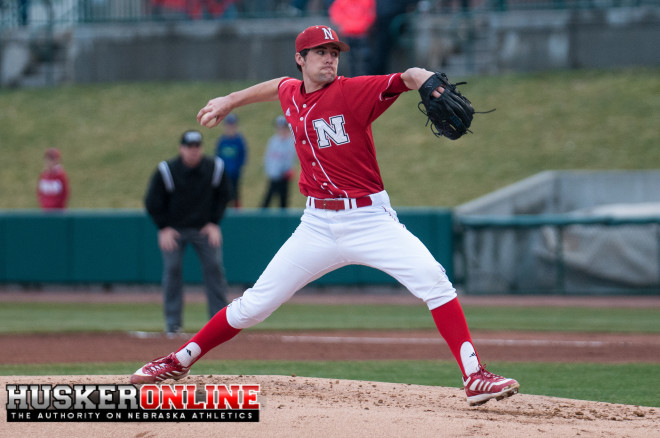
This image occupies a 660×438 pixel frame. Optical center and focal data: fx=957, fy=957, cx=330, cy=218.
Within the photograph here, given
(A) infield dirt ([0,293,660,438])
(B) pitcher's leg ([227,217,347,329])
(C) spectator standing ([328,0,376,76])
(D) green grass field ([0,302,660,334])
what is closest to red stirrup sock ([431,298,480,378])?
(A) infield dirt ([0,293,660,438])

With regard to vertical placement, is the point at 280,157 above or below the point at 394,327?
above

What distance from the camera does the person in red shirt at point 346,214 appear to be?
5.55 metres

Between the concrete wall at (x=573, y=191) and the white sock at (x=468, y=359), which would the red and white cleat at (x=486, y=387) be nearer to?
the white sock at (x=468, y=359)

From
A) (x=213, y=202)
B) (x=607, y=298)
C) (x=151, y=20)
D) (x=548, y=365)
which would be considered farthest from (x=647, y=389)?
(x=151, y=20)

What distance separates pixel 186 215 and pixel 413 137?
1062cm

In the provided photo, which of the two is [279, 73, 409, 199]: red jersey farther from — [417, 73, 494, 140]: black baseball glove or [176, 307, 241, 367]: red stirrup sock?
[176, 307, 241, 367]: red stirrup sock

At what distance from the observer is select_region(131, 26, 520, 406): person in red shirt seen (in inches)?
219

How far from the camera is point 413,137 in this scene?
20.3 meters

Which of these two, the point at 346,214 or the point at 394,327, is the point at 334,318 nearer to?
the point at 394,327

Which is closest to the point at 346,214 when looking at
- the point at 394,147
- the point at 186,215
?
the point at 186,215

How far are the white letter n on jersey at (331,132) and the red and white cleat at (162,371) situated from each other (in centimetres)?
168

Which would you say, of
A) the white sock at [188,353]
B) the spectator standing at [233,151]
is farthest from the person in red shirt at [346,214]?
the spectator standing at [233,151]

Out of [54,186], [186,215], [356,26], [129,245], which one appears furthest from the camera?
[356,26]

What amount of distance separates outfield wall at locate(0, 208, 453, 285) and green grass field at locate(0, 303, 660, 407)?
4.15 ft
